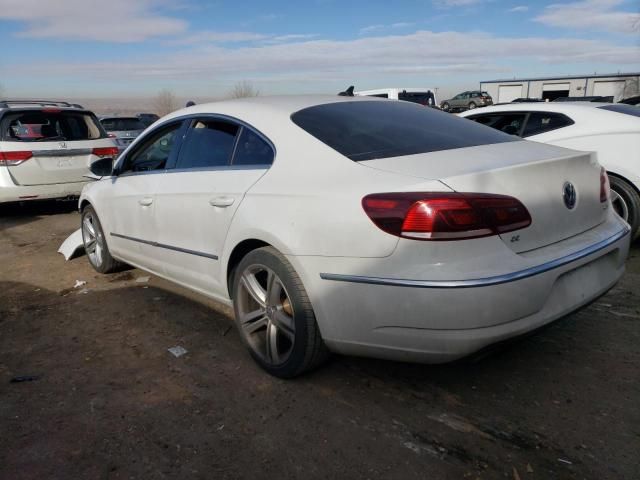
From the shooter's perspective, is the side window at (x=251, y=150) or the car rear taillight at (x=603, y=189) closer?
the car rear taillight at (x=603, y=189)

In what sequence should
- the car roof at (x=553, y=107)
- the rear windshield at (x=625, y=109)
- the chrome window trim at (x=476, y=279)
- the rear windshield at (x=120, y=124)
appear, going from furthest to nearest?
the rear windshield at (x=120, y=124) → the car roof at (x=553, y=107) → the rear windshield at (x=625, y=109) → the chrome window trim at (x=476, y=279)

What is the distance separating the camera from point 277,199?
2.66 metres

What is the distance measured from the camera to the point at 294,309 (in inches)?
103

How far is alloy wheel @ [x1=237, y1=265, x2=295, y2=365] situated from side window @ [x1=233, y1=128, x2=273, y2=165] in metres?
0.60

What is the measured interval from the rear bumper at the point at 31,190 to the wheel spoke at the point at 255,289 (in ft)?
18.0

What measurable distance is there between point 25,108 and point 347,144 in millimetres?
6314

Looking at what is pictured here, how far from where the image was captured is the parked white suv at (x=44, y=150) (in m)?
7.01

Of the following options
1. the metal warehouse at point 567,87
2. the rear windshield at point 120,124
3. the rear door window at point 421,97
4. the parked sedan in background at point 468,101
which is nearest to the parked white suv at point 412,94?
the rear door window at point 421,97

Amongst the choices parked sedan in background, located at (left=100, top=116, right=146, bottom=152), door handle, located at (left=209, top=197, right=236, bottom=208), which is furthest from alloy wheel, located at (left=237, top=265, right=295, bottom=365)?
parked sedan in background, located at (left=100, top=116, right=146, bottom=152)

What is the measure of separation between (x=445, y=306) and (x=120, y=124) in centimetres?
1501

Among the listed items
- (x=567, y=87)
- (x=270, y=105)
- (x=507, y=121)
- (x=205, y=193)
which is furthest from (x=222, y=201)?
(x=567, y=87)

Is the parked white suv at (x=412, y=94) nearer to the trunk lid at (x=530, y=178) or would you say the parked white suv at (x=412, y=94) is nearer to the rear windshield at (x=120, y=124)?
the rear windshield at (x=120, y=124)

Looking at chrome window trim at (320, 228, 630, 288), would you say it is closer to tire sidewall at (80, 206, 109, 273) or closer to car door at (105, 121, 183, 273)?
car door at (105, 121, 183, 273)

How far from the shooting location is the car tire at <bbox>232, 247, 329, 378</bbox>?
2.61m
